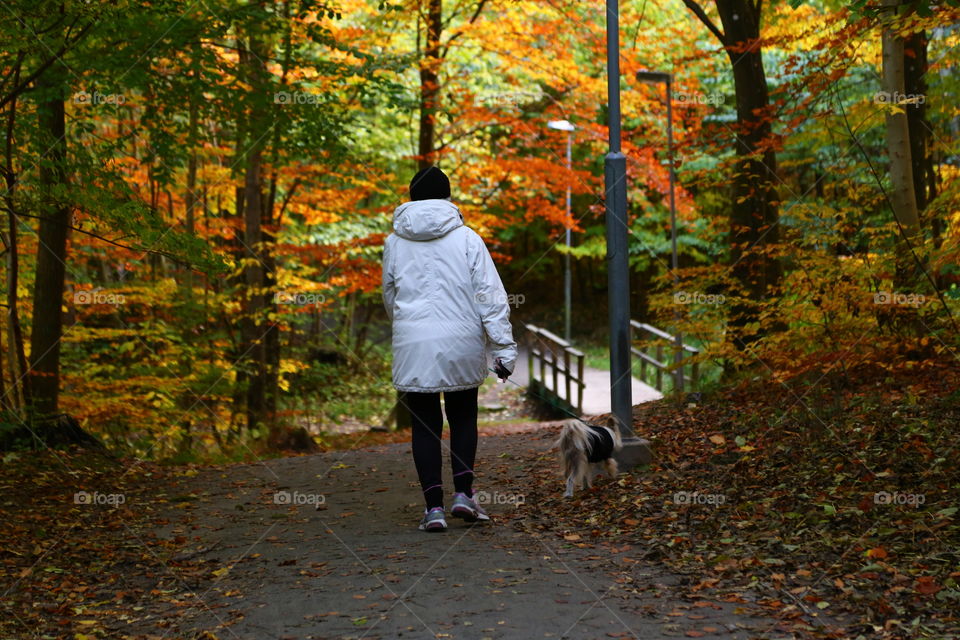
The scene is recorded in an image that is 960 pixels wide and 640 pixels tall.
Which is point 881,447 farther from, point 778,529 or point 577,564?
point 577,564

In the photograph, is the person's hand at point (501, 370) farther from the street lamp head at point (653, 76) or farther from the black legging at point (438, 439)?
the street lamp head at point (653, 76)

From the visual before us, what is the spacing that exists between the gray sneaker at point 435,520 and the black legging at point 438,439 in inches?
1.7

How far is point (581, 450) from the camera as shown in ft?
20.1

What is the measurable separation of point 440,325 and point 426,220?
25.3 inches

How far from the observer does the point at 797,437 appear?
21.8 ft

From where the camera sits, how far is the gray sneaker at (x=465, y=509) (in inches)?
213

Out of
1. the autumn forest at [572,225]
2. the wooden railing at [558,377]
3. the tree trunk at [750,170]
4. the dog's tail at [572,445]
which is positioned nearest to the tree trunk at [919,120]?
the autumn forest at [572,225]

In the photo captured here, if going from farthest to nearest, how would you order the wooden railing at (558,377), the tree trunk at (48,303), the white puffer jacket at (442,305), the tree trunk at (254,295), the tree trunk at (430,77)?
the wooden railing at (558,377) < the tree trunk at (430,77) < the tree trunk at (254,295) < the tree trunk at (48,303) < the white puffer jacket at (442,305)

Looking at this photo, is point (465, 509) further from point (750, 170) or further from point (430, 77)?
point (430, 77)

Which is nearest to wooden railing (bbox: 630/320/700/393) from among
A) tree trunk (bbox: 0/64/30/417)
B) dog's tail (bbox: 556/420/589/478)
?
dog's tail (bbox: 556/420/589/478)

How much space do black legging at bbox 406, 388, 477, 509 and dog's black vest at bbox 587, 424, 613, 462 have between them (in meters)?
1.14

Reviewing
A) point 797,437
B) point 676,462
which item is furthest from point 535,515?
point 797,437

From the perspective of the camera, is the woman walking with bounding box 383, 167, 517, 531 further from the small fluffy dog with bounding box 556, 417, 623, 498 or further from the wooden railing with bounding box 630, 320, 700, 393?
the wooden railing with bounding box 630, 320, 700, 393

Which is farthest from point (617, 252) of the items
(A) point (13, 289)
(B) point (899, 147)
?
(A) point (13, 289)
